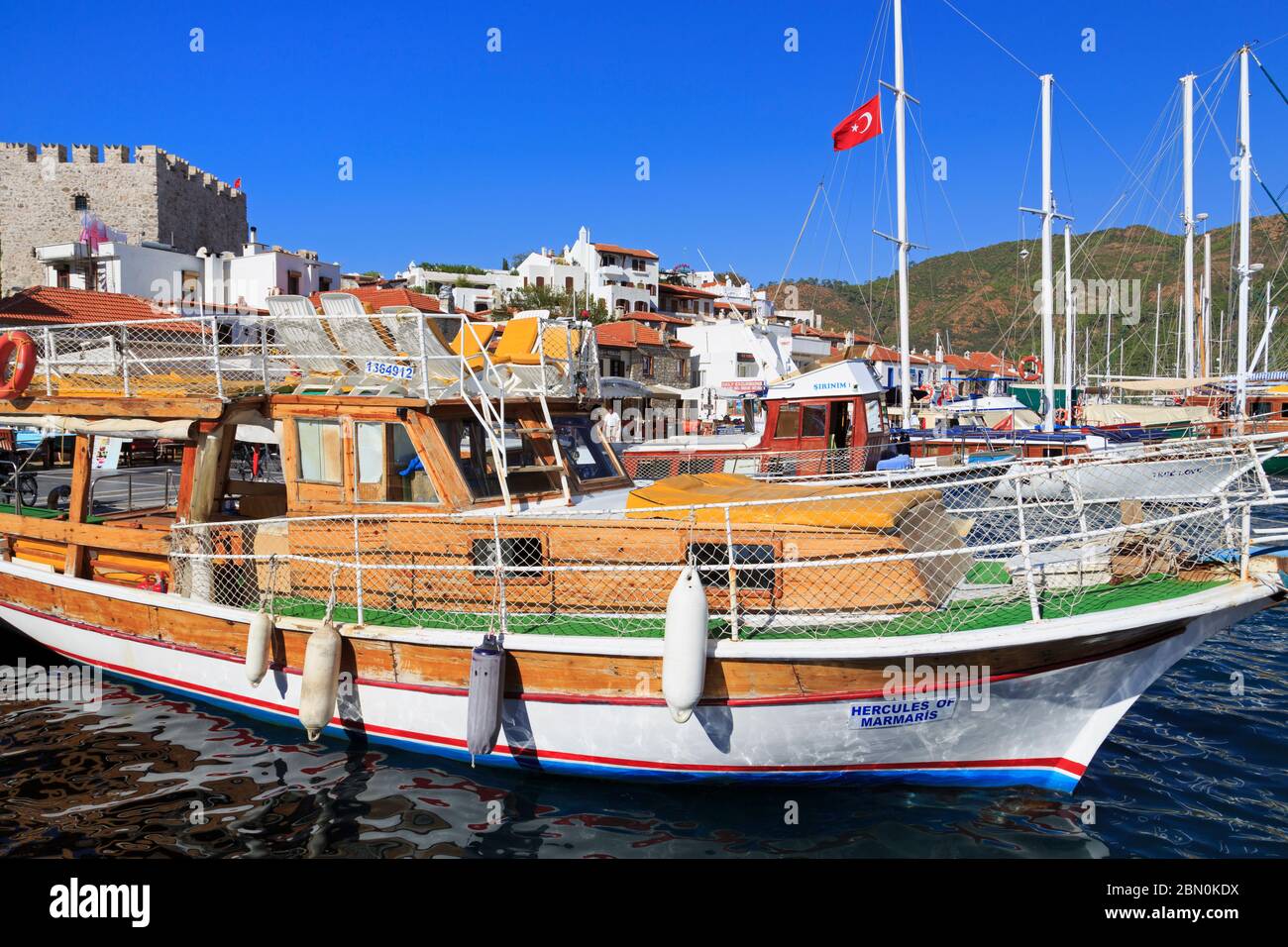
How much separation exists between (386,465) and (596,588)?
7.95 ft

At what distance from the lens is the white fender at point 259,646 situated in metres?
7.39

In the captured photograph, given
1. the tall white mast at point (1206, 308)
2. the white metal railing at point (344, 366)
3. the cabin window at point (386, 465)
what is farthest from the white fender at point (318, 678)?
the tall white mast at point (1206, 308)

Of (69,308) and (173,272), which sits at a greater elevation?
(173,272)

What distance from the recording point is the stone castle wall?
48.7 meters

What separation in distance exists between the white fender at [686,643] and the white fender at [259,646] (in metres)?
3.63

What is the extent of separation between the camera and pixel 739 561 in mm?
6836

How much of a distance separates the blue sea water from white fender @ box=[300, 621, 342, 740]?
0.60 m

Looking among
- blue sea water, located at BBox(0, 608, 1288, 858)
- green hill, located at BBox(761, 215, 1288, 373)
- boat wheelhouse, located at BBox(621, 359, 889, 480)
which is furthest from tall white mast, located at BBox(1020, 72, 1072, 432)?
green hill, located at BBox(761, 215, 1288, 373)

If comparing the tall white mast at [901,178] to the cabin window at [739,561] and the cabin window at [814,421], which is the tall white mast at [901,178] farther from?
the cabin window at [739,561]

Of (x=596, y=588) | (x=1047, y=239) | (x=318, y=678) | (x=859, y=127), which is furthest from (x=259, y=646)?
(x=1047, y=239)

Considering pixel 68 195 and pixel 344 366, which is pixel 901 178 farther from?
pixel 68 195

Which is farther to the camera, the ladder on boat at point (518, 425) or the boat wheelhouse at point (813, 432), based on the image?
the boat wheelhouse at point (813, 432)

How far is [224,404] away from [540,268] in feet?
169
